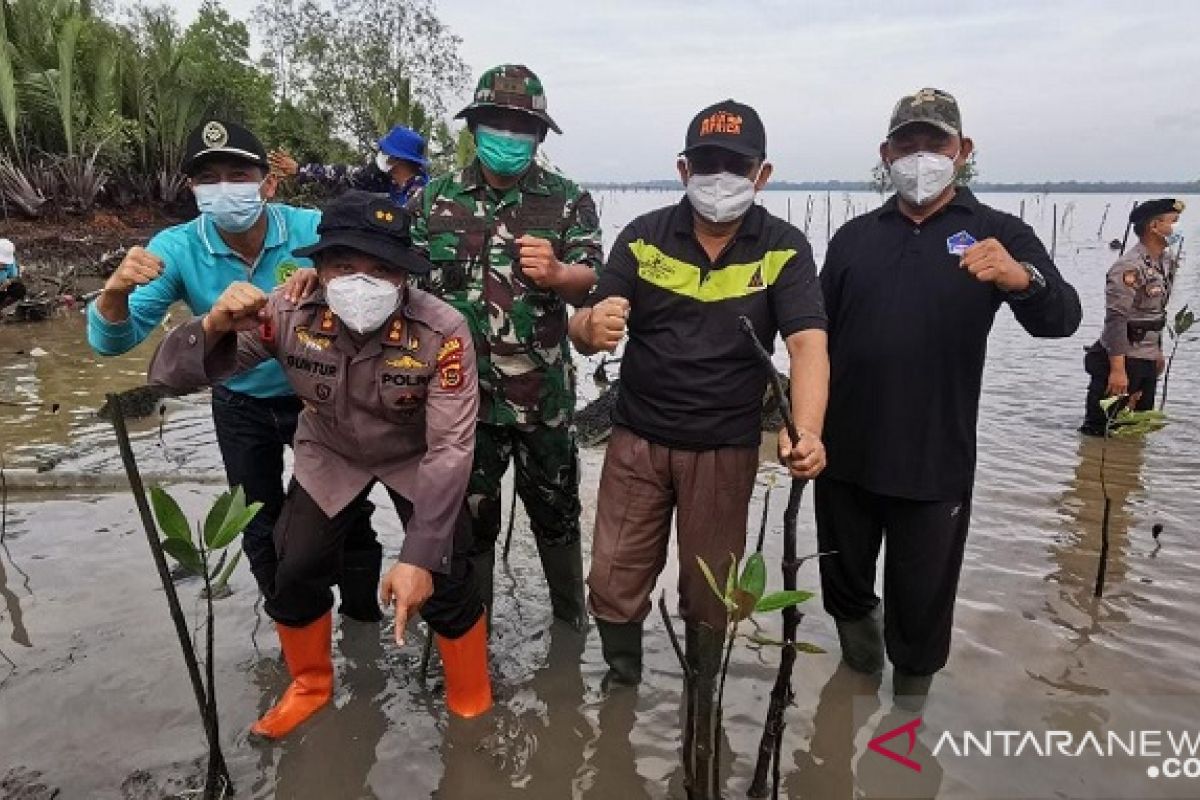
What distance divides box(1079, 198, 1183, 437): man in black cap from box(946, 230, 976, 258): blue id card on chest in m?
4.78

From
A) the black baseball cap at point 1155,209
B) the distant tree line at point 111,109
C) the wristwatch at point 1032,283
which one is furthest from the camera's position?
the distant tree line at point 111,109

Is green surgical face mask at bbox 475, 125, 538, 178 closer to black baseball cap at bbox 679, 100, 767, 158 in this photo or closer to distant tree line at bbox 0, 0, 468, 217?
black baseball cap at bbox 679, 100, 767, 158

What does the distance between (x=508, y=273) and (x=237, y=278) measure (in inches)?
41.2

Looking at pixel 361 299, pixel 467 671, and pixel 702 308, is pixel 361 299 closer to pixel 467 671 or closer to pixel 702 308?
pixel 702 308

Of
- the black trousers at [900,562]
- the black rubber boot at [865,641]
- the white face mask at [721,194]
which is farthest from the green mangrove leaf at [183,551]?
the black rubber boot at [865,641]

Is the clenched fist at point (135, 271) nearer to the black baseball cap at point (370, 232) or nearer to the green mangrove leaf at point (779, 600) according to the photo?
the black baseball cap at point (370, 232)

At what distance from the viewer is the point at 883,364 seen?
2.88 m

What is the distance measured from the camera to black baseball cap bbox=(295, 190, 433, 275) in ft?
8.37

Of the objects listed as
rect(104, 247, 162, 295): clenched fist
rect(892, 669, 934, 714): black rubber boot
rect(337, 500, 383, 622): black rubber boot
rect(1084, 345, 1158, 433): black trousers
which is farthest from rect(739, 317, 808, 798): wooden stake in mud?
rect(1084, 345, 1158, 433): black trousers

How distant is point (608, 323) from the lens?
251 cm

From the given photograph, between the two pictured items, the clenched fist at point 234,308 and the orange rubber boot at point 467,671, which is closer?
the clenched fist at point 234,308

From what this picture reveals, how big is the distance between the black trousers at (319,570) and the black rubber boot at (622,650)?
530 mm

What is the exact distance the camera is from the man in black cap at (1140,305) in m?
6.61

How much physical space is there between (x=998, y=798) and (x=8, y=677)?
11.8 feet
